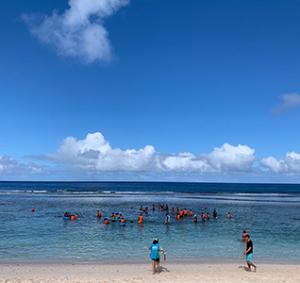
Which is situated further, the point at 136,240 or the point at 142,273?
the point at 136,240

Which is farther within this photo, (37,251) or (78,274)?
(37,251)

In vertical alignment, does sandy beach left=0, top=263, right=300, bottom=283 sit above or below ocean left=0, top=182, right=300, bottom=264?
below

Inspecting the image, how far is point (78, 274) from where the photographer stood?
671 inches

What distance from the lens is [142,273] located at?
1727 cm

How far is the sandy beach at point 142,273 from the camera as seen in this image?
15.9 meters

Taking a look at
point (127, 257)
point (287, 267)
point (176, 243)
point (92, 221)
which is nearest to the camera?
point (287, 267)

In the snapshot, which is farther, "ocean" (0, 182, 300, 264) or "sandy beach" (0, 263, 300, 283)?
"ocean" (0, 182, 300, 264)

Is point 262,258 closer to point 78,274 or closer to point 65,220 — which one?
point 78,274

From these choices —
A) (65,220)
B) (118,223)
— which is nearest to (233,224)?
(118,223)

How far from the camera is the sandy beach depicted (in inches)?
625

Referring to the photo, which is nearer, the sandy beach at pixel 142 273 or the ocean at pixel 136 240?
the sandy beach at pixel 142 273

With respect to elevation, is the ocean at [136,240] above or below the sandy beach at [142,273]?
above

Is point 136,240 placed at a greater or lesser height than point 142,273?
greater

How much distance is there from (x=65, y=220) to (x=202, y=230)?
15.1 metres
